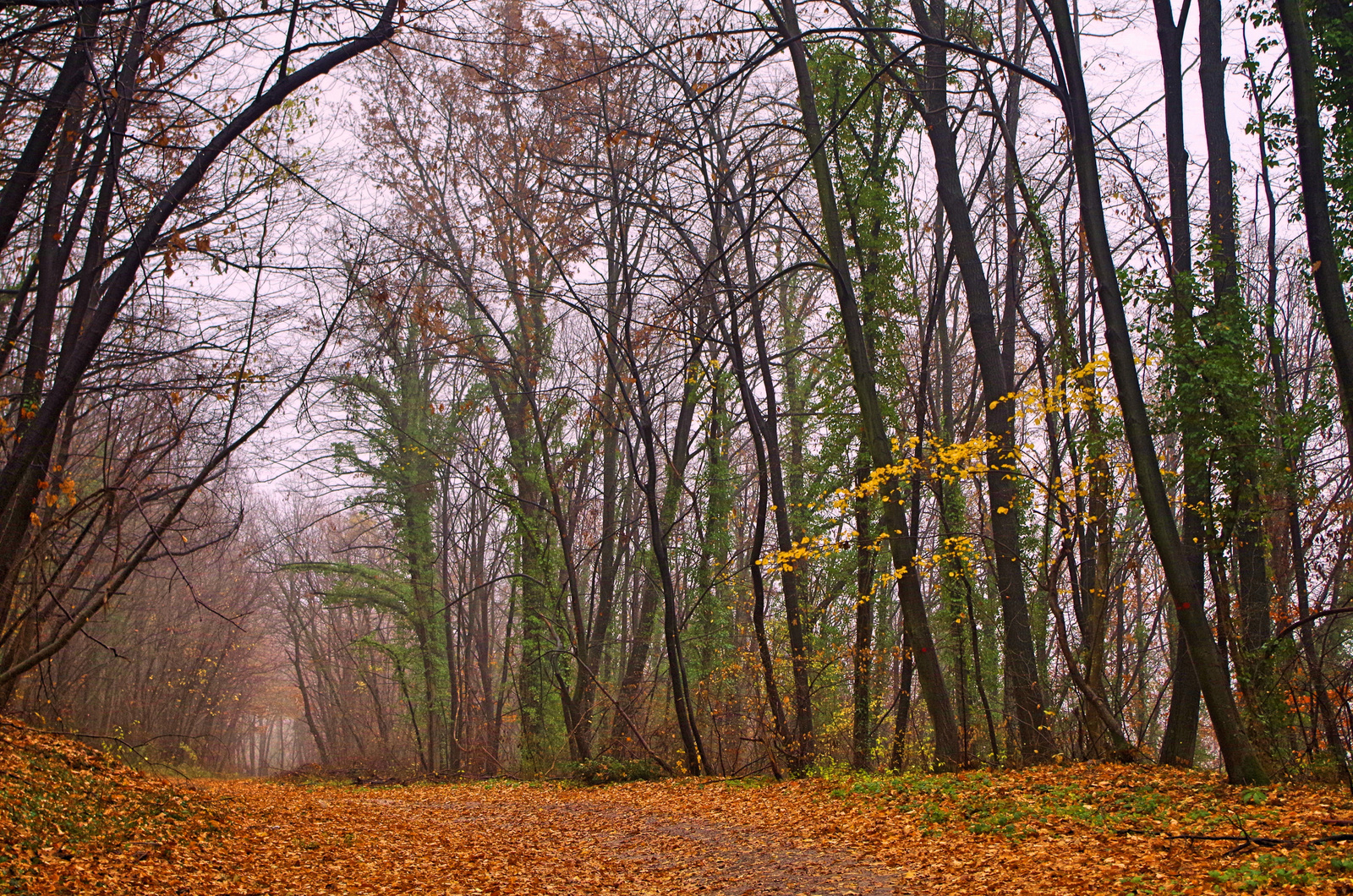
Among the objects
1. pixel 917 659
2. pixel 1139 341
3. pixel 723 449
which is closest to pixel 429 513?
pixel 723 449

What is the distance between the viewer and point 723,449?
17891mm

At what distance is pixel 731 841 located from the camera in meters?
7.44

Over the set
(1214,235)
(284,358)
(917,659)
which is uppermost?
(1214,235)

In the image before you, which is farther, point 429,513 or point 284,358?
point 429,513

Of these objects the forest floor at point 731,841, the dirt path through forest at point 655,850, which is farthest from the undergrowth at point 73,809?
the dirt path through forest at point 655,850

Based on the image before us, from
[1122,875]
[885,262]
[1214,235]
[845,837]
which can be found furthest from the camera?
[885,262]

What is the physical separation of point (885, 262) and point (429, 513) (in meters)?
13.2

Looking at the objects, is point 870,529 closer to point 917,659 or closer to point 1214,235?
point 917,659

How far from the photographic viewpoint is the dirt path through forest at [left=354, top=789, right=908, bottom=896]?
229 inches

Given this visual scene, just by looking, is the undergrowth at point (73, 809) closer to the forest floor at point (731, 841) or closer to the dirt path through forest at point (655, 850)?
the forest floor at point (731, 841)

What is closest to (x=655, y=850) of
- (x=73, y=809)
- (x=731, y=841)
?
(x=731, y=841)

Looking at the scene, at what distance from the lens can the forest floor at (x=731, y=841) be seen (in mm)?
5121

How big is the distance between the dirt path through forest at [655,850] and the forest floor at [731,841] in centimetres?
3

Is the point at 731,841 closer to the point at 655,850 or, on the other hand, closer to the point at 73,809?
the point at 655,850
